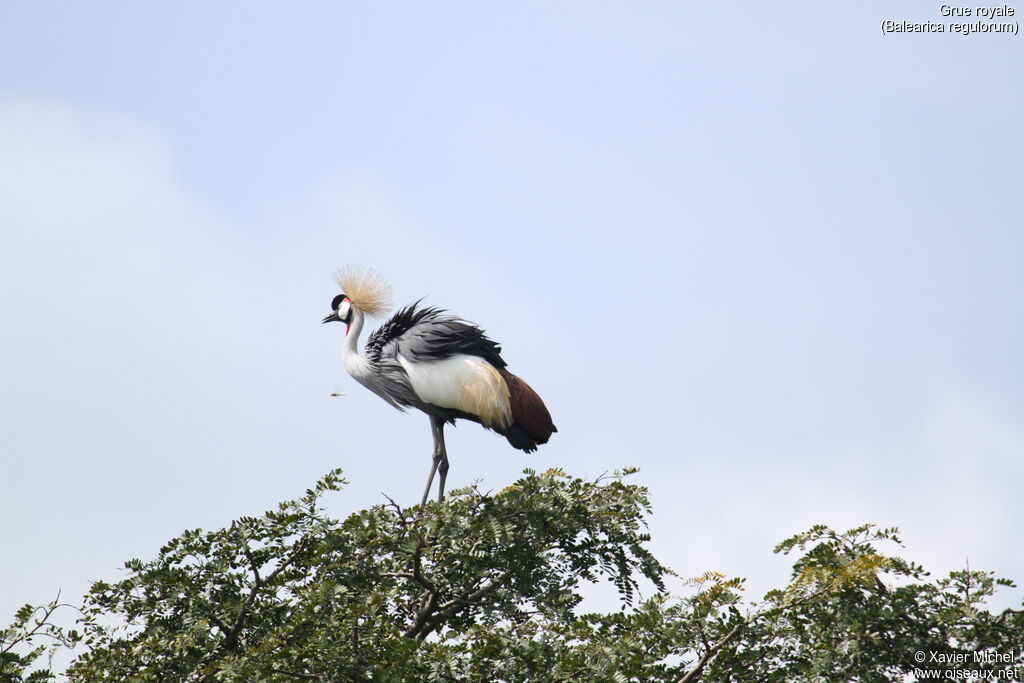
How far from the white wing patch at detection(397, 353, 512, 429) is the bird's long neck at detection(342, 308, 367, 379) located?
70cm

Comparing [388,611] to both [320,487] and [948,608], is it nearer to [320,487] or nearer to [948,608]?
[320,487]

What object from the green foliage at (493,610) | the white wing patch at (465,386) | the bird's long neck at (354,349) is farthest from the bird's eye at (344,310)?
the green foliage at (493,610)

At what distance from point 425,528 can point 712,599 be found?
1.92m

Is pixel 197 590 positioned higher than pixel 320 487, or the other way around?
pixel 320 487

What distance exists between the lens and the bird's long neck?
10.9 metres

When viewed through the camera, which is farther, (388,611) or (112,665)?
(388,611)

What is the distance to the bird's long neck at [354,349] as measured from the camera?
10.9 meters

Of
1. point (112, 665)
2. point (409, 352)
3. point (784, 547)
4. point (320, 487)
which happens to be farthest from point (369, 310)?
point (784, 547)

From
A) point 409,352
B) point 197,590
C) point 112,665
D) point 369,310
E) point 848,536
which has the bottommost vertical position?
point 112,665

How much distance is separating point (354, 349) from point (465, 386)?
165cm

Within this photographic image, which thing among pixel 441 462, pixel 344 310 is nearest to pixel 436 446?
pixel 441 462

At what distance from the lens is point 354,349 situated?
444 inches

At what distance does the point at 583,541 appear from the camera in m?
7.74

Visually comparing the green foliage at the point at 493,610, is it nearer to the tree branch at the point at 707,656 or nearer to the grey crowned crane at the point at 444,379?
the tree branch at the point at 707,656
